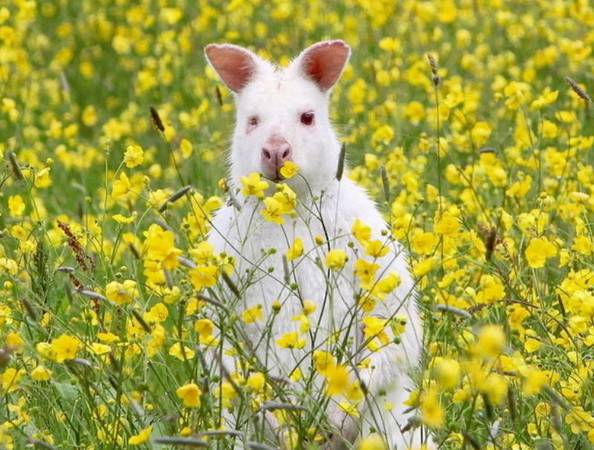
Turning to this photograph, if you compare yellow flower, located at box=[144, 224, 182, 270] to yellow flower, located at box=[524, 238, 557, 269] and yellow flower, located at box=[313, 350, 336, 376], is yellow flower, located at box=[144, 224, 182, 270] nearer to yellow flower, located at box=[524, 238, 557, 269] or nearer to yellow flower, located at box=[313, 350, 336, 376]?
yellow flower, located at box=[313, 350, 336, 376]

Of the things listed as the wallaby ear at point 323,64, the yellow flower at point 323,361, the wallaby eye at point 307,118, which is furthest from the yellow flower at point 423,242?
the wallaby ear at point 323,64

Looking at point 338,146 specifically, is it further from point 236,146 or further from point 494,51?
point 494,51

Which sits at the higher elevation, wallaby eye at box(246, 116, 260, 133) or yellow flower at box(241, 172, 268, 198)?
yellow flower at box(241, 172, 268, 198)

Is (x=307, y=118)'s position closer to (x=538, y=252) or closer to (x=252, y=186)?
(x=252, y=186)

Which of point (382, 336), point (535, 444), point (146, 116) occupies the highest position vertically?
point (382, 336)

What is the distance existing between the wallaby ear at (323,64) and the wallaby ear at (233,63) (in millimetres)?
210

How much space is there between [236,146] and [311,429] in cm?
179

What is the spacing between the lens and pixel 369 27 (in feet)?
40.3

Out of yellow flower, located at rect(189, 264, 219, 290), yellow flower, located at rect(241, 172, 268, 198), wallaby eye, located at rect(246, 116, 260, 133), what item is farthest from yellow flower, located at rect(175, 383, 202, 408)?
wallaby eye, located at rect(246, 116, 260, 133)

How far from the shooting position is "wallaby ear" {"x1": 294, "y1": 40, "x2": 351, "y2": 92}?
6.75 metres

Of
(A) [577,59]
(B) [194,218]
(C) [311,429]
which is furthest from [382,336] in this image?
(A) [577,59]

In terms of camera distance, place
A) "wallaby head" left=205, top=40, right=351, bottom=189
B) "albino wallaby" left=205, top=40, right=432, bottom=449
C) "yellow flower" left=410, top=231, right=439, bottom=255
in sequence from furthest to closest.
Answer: "wallaby head" left=205, top=40, right=351, bottom=189
"albino wallaby" left=205, top=40, right=432, bottom=449
"yellow flower" left=410, top=231, right=439, bottom=255

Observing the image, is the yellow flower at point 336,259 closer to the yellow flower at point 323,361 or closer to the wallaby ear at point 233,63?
the yellow flower at point 323,361

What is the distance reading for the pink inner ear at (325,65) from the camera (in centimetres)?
675
